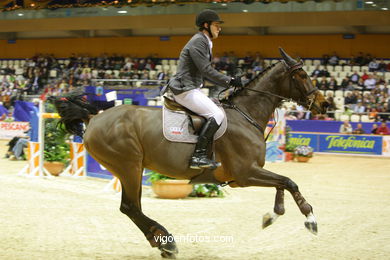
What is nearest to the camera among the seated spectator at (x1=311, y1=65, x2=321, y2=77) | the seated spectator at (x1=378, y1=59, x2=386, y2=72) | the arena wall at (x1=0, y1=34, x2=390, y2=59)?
the seated spectator at (x1=378, y1=59, x2=386, y2=72)

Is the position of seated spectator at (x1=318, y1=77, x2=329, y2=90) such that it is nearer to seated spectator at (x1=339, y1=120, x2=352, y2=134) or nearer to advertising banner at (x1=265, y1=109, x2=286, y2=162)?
seated spectator at (x1=339, y1=120, x2=352, y2=134)

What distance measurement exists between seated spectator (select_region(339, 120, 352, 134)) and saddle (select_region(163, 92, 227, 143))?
1705 cm

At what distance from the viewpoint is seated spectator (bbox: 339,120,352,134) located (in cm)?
2231

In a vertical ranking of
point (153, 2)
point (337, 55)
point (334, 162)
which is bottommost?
point (334, 162)

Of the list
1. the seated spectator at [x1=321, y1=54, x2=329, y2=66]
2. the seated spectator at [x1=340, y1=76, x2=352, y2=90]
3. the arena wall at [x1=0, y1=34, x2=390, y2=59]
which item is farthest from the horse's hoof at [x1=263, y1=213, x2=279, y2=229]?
the arena wall at [x1=0, y1=34, x2=390, y2=59]

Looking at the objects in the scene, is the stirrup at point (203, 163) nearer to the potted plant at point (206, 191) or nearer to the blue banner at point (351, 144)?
the potted plant at point (206, 191)

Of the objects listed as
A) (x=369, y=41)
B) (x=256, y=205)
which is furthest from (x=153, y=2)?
(x=256, y=205)

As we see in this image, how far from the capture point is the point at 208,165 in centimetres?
607

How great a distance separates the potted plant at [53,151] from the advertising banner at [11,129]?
11365 millimetres

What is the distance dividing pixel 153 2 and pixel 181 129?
1075 inches

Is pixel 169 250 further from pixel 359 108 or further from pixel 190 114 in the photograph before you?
pixel 359 108

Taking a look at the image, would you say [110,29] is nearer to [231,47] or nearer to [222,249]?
[231,47]

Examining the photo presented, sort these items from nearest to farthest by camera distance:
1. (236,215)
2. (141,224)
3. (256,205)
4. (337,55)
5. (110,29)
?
1. (141,224)
2. (236,215)
3. (256,205)
4. (337,55)
5. (110,29)

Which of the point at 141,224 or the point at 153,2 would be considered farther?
the point at 153,2
